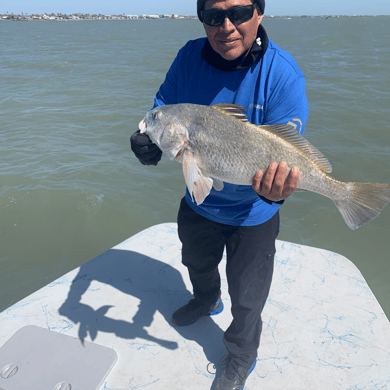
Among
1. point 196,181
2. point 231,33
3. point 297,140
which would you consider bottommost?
point 196,181

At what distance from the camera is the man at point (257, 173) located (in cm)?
217

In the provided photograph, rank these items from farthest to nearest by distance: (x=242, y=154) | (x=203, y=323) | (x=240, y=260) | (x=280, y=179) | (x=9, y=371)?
1. (x=203, y=323)
2. (x=9, y=371)
3. (x=240, y=260)
4. (x=242, y=154)
5. (x=280, y=179)

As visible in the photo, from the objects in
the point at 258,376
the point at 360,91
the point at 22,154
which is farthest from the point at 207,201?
the point at 360,91

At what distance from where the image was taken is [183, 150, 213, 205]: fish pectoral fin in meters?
2.26

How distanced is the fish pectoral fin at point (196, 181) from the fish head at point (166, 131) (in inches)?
6.0

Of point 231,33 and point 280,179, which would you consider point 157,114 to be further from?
point 280,179

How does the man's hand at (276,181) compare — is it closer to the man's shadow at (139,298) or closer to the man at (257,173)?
the man at (257,173)

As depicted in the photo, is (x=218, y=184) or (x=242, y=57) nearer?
(x=242, y=57)

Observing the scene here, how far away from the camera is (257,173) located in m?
2.15

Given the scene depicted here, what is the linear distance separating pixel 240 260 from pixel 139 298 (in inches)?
63.7

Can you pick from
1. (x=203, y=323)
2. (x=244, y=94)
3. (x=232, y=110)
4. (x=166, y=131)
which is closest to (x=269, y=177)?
(x=232, y=110)

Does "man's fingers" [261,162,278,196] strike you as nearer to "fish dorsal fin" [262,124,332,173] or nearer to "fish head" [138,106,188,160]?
"fish dorsal fin" [262,124,332,173]

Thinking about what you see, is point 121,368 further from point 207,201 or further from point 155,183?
point 155,183

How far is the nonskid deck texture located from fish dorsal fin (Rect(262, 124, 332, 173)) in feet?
6.12
